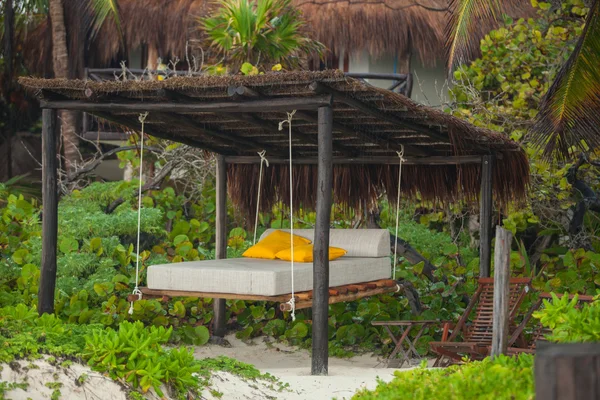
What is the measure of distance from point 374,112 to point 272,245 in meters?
2.13

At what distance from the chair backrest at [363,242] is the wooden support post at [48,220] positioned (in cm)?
256

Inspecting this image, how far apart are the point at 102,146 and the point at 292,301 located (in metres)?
9.11

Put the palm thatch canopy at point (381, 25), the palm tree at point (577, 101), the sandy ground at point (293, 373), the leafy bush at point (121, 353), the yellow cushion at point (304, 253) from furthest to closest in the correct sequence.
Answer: the palm thatch canopy at point (381, 25) → the yellow cushion at point (304, 253) → the palm tree at point (577, 101) → the sandy ground at point (293, 373) → the leafy bush at point (121, 353)

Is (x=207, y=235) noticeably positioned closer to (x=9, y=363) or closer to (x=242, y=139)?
(x=242, y=139)

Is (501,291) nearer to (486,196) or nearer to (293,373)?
(293,373)

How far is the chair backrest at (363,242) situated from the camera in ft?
24.7

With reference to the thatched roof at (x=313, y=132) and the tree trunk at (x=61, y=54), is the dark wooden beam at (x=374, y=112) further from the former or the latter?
the tree trunk at (x=61, y=54)

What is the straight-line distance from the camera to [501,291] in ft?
13.2

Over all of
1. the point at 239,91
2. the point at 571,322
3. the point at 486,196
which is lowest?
the point at 571,322

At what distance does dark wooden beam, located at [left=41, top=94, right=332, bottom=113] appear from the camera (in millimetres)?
5641

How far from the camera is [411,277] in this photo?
8.88 metres

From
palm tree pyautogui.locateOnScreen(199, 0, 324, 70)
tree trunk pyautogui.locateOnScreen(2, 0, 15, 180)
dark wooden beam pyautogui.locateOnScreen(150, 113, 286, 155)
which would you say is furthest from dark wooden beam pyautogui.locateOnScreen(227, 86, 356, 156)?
tree trunk pyautogui.locateOnScreen(2, 0, 15, 180)

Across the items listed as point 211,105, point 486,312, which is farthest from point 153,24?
point 486,312

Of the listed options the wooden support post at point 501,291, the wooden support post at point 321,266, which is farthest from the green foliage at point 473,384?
the wooden support post at point 321,266
